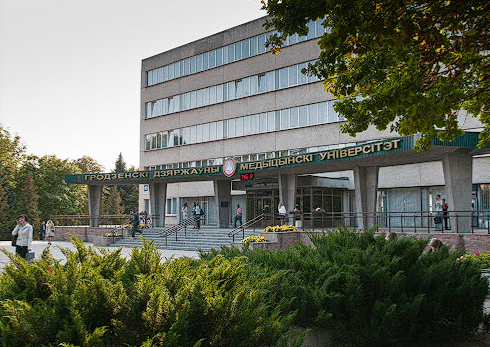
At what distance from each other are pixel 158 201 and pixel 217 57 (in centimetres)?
1501

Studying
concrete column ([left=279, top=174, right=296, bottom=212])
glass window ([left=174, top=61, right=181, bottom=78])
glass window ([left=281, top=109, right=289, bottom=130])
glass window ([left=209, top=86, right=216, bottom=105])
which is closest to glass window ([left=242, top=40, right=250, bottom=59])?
glass window ([left=209, top=86, right=216, bottom=105])

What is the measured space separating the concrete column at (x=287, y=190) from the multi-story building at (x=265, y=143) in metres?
0.07

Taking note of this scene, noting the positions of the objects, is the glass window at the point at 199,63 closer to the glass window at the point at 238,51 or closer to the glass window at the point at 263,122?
the glass window at the point at 238,51

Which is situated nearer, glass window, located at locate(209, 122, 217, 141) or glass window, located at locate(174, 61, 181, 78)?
glass window, located at locate(209, 122, 217, 141)

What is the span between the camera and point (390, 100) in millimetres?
7848

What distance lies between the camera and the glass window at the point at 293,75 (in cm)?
3864

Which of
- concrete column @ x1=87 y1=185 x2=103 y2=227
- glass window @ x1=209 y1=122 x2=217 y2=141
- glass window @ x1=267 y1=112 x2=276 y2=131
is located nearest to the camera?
concrete column @ x1=87 y1=185 x2=103 y2=227

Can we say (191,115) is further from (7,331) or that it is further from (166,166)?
(7,331)

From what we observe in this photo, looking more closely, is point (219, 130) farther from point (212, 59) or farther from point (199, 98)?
point (212, 59)

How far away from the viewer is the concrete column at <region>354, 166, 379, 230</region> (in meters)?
27.2

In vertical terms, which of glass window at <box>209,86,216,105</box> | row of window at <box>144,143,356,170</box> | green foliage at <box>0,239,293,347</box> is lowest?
green foliage at <box>0,239,293,347</box>

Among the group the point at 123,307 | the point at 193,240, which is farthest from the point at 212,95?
the point at 123,307

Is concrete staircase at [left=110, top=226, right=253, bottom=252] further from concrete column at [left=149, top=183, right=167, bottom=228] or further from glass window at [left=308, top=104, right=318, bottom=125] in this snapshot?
glass window at [left=308, top=104, right=318, bottom=125]

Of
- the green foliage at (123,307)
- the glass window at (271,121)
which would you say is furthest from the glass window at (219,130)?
the green foliage at (123,307)
